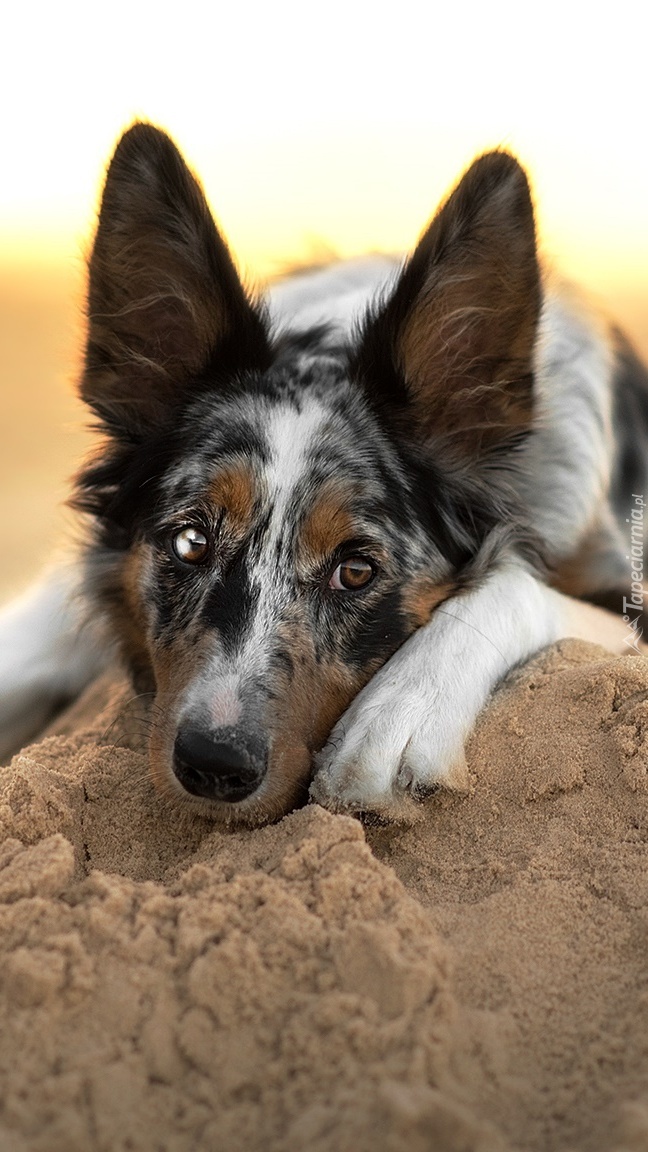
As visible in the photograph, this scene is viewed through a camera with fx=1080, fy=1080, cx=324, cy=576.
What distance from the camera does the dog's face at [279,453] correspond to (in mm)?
3432

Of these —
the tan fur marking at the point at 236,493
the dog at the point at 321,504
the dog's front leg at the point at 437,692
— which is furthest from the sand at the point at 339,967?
the tan fur marking at the point at 236,493

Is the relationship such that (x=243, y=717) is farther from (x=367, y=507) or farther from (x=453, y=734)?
(x=367, y=507)

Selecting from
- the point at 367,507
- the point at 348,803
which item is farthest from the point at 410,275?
the point at 348,803

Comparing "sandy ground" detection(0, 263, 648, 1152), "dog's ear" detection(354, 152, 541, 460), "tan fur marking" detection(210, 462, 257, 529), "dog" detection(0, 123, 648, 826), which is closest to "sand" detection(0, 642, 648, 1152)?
"sandy ground" detection(0, 263, 648, 1152)

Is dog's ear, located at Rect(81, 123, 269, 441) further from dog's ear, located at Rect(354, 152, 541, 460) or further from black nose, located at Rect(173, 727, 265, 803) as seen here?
black nose, located at Rect(173, 727, 265, 803)

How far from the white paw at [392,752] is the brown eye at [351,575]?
1.46 feet

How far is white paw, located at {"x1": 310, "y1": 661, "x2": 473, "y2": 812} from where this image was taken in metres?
3.08

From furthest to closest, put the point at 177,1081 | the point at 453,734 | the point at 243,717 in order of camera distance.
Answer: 1. the point at 453,734
2. the point at 243,717
3. the point at 177,1081

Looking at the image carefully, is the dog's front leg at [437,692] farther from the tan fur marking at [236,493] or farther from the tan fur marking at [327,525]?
the tan fur marking at [236,493]

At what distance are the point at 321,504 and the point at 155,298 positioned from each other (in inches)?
43.0

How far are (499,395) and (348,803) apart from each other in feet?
5.75

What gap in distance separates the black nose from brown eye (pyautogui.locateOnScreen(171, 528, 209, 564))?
2.68 feet

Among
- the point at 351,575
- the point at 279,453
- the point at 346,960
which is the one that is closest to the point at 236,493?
the point at 279,453

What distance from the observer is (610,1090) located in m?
2.09
